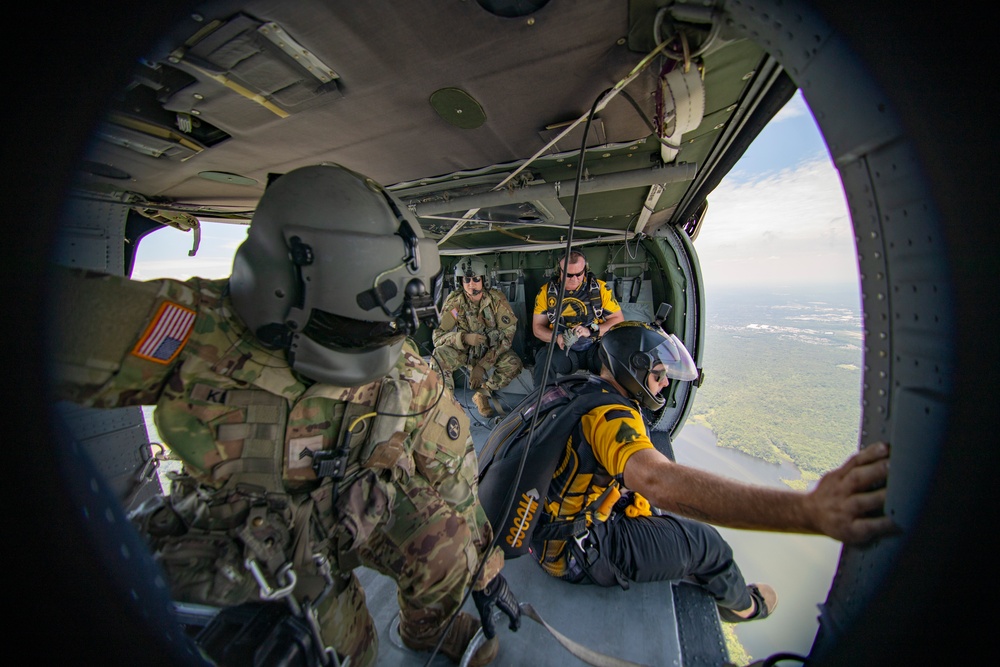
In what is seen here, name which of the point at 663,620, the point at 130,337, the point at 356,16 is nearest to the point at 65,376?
the point at 130,337

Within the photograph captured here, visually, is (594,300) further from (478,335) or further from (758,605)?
(758,605)

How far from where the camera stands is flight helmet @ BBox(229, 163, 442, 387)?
43.4 inches

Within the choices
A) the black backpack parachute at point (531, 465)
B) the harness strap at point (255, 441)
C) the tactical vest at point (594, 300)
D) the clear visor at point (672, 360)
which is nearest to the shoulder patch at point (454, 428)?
the black backpack parachute at point (531, 465)

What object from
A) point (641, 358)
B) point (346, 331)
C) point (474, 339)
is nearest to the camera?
point (346, 331)

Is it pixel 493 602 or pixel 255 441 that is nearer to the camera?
pixel 255 441

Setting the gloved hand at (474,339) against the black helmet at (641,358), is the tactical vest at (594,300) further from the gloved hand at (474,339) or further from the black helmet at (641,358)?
the black helmet at (641,358)

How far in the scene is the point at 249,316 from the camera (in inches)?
43.9

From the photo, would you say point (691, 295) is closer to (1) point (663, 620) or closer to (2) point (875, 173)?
(1) point (663, 620)

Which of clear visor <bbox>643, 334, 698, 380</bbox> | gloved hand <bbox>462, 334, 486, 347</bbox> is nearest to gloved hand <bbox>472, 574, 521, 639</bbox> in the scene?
clear visor <bbox>643, 334, 698, 380</bbox>

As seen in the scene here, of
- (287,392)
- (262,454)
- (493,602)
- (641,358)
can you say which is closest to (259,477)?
(262,454)

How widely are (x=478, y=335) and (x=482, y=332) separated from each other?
11 cm

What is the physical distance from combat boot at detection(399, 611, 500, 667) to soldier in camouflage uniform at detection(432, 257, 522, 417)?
3.54 metres

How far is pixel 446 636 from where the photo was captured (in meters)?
1.62

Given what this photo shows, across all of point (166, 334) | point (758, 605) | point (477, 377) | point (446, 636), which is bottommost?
point (758, 605)
